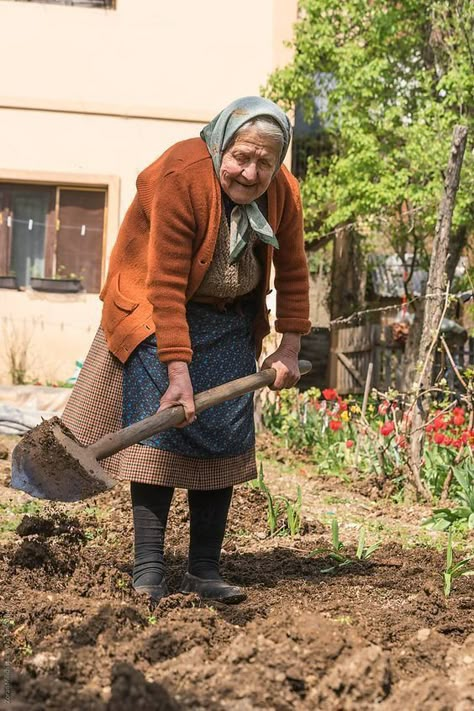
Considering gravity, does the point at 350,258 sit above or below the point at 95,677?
above

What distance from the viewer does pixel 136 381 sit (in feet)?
11.6

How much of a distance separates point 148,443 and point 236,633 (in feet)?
2.74

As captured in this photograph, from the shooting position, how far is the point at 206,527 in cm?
365

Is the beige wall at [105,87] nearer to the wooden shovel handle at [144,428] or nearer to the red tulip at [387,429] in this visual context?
the red tulip at [387,429]

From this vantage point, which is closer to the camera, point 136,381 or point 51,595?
point 51,595

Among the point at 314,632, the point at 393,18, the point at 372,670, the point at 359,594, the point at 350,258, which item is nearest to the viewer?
the point at 372,670

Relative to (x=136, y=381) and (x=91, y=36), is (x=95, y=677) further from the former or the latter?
(x=91, y=36)

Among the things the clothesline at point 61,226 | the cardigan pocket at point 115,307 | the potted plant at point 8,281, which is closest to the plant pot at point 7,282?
the potted plant at point 8,281

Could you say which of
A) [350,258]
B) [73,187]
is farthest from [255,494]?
[350,258]

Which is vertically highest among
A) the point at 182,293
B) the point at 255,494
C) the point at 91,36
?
the point at 91,36

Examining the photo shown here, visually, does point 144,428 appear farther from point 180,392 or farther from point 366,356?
point 366,356

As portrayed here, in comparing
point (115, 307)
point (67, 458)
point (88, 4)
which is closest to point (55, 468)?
point (67, 458)

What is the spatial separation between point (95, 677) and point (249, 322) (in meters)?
1.56

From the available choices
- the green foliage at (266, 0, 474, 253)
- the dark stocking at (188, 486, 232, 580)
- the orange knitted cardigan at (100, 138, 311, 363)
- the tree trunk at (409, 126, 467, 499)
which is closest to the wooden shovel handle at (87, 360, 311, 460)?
the orange knitted cardigan at (100, 138, 311, 363)
